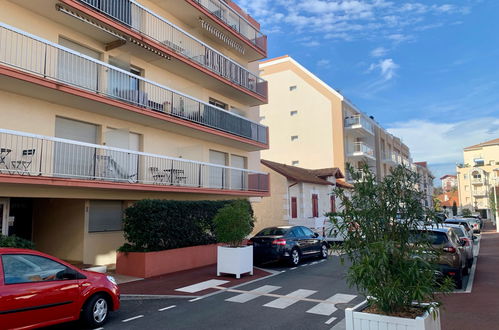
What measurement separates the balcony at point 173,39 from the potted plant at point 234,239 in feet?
23.9

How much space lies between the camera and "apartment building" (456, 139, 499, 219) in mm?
69750

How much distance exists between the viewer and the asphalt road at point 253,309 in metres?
7.04

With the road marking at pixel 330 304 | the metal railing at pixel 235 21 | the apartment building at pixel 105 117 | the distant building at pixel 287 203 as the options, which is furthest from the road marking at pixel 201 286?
the metal railing at pixel 235 21

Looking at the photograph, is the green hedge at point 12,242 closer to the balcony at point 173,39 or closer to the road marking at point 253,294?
the road marking at point 253,294

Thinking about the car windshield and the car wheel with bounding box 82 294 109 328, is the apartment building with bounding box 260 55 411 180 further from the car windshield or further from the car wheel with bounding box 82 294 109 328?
the car wheel with bounding box 82 294 109 328

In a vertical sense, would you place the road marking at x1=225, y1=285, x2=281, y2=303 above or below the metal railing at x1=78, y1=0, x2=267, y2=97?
below

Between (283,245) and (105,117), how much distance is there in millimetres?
7944

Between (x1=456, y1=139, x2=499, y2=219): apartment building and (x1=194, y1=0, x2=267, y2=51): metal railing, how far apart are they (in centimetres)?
5994

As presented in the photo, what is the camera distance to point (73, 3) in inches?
461

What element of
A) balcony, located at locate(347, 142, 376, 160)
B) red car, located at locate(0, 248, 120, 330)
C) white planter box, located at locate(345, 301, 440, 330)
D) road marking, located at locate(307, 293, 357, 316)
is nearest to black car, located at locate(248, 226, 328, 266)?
road marking, located at locate(307, 293, 357, 316)

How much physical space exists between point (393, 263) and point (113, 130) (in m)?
12.3

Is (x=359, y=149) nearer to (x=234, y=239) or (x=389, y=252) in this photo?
(x=234, y=239)

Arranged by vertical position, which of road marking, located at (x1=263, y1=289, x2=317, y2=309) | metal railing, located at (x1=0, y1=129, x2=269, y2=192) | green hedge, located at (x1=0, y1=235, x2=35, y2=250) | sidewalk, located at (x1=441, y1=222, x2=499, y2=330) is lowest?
road marking, located at (x1=263, y1=289, x2=317, y2=309)

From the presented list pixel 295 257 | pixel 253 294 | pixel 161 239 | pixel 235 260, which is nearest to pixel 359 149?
pixel 295 257
